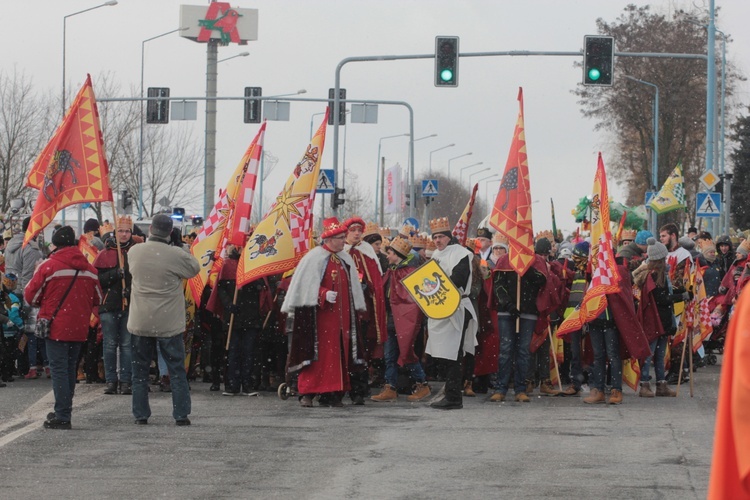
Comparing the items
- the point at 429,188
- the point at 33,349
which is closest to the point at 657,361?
the point at 33,349

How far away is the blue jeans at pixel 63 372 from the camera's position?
10953 mm

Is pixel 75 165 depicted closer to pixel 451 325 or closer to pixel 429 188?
pixel 451 325

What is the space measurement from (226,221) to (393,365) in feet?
9.36

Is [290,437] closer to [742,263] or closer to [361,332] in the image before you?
[361,332]

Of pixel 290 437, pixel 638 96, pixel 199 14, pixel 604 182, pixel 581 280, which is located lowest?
pixel 290 437

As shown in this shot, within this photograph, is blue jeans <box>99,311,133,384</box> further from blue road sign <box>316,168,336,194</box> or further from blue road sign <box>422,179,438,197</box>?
blue road sign <box>422,179,438,197</box>

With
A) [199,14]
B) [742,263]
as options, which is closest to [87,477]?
[742,263]

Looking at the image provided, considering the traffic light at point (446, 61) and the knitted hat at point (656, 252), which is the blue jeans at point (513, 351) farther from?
the traffic light at point (446, 61)

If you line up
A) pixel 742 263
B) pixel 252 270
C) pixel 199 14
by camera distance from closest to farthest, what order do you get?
pixel 252 270 < pixel 742 263 < pixel 199 14

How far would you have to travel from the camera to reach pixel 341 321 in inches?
519

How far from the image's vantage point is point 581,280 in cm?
1477

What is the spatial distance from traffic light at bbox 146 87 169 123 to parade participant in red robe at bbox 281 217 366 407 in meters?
22.9

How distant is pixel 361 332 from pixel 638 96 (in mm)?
48399

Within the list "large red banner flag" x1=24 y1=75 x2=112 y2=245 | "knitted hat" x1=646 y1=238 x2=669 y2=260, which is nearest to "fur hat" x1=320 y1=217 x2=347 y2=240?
"large red banner flag" x1=24 y1=75 x2=112 y2=245
